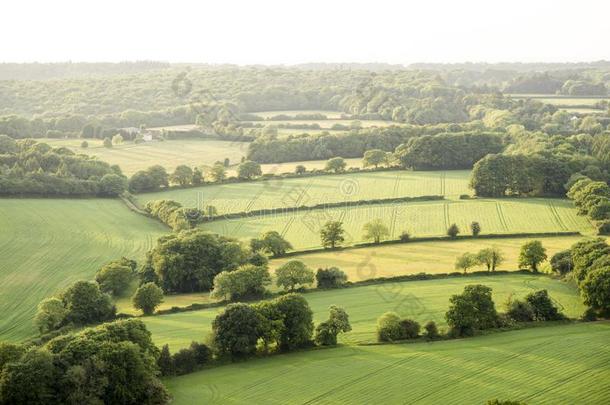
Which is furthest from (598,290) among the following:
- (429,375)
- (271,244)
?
(271,244)

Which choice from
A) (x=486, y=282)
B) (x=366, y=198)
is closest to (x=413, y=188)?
(x=366, y=198)

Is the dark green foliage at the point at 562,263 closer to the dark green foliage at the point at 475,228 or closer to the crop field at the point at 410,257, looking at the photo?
the crop field at the point at 410,257

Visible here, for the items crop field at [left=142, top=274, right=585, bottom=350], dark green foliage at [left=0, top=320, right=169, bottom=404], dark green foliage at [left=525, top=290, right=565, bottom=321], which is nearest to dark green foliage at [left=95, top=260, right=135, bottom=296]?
crop field at [left=142, top=274, right=585, bottom=350]

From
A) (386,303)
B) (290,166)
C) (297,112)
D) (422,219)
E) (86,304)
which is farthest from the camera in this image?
(297,112)

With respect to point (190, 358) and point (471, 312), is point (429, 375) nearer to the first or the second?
point (471, 312)

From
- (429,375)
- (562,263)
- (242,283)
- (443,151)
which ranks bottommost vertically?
(429,375)

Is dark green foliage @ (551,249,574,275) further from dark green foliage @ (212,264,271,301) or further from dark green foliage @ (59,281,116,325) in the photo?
dark green foliage @ (59,281,116,325)

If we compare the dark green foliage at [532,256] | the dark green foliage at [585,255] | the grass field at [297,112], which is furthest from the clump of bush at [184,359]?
the grass field at [297,112]
